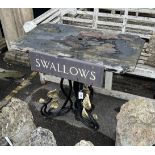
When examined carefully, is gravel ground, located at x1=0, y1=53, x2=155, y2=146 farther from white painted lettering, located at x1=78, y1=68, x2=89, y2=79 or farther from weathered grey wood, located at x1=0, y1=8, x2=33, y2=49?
white painted lettering, located at x1=78, y1=68, x2=89, y2=79

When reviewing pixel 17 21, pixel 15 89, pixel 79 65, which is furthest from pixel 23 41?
pixel 17 21

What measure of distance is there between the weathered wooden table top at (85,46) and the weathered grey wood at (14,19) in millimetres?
1474

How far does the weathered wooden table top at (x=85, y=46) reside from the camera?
2.90 meters

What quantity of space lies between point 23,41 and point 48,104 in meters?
1.35

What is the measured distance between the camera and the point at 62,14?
496cm

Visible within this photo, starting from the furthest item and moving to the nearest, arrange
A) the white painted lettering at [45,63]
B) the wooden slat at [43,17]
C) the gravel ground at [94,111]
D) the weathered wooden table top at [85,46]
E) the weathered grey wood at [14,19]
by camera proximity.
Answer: the weathered grey wood at [14,19]
the wooden slat at [43,17]
the gravel ground at [94,111]
the white painted lettering at [45,63]
the weathered wooden table top at [85,46]

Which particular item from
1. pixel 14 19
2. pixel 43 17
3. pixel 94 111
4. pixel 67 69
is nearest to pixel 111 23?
pixel 43 17

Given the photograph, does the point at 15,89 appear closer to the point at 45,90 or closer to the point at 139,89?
the point at 45,90

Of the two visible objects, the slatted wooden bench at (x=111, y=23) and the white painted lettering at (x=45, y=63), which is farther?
the slatted wooden bench at (x=111, y=23)

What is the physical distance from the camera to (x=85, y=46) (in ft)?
10.6

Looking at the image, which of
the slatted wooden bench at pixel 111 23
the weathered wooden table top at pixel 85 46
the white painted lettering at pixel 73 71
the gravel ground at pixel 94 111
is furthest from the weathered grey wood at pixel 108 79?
the white painted lettering at pixel 73 71

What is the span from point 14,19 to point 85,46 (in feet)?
8.07

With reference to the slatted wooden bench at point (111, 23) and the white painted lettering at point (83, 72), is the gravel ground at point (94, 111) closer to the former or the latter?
the slatted wooden bench at point (111, 23)
